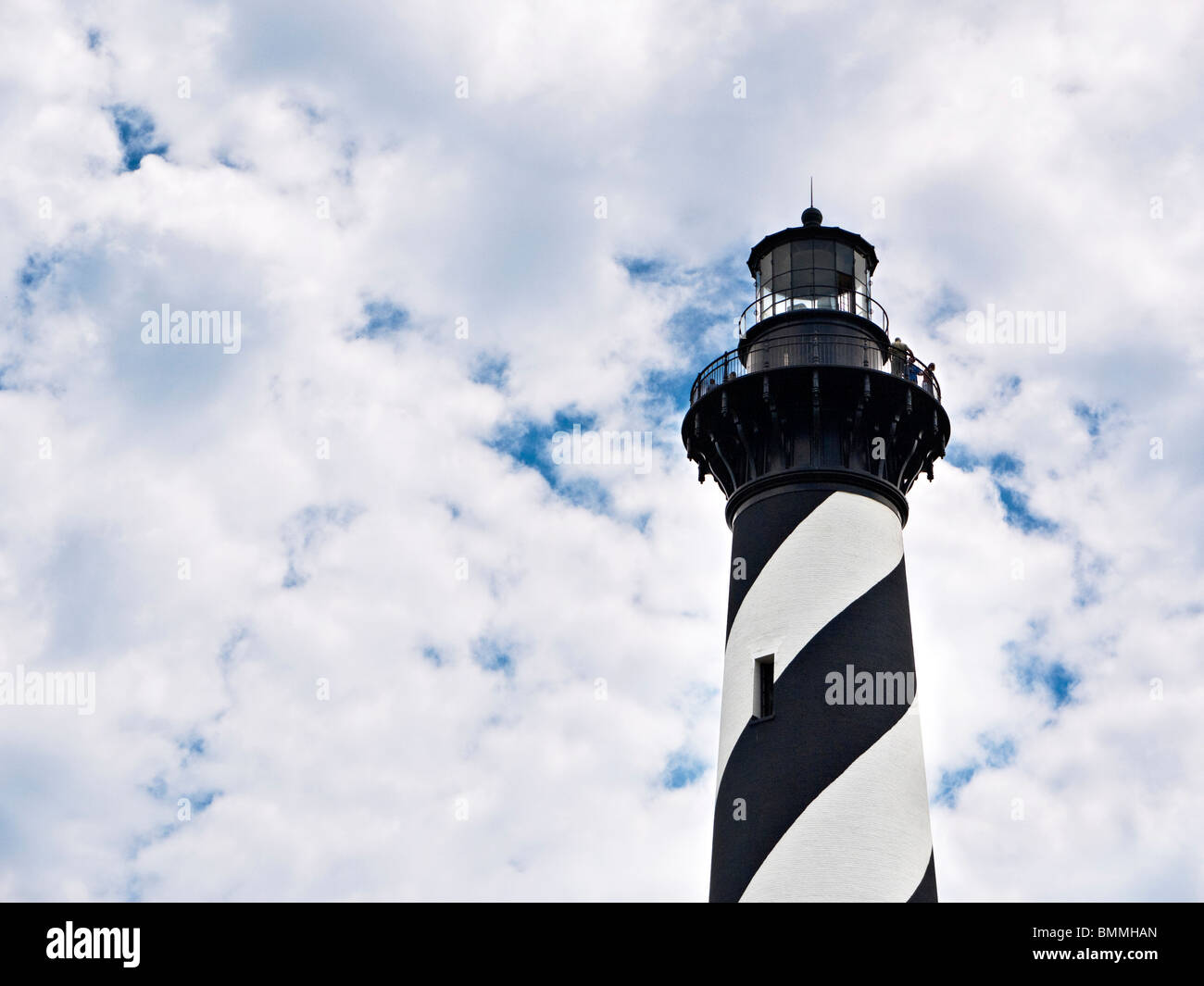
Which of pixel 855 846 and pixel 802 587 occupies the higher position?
pixel 802 587

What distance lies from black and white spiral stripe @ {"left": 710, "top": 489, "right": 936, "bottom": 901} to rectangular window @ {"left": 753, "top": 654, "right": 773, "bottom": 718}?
12 cm

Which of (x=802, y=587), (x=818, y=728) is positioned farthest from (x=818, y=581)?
(x=818, y=728)

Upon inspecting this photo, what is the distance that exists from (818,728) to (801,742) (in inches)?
14.7

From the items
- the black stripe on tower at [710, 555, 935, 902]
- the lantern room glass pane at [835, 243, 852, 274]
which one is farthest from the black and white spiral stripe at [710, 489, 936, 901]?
the lantern room glass pane at [835, 243, 852, 274]

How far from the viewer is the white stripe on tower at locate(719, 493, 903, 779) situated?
91.5ft

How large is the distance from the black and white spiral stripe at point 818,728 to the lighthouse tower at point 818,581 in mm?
29

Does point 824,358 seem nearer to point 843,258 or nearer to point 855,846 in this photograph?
point 843,258

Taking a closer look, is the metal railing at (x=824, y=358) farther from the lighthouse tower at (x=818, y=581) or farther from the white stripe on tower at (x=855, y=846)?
the white stripe on tower at (x=855, y=846)

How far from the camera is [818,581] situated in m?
28.1
